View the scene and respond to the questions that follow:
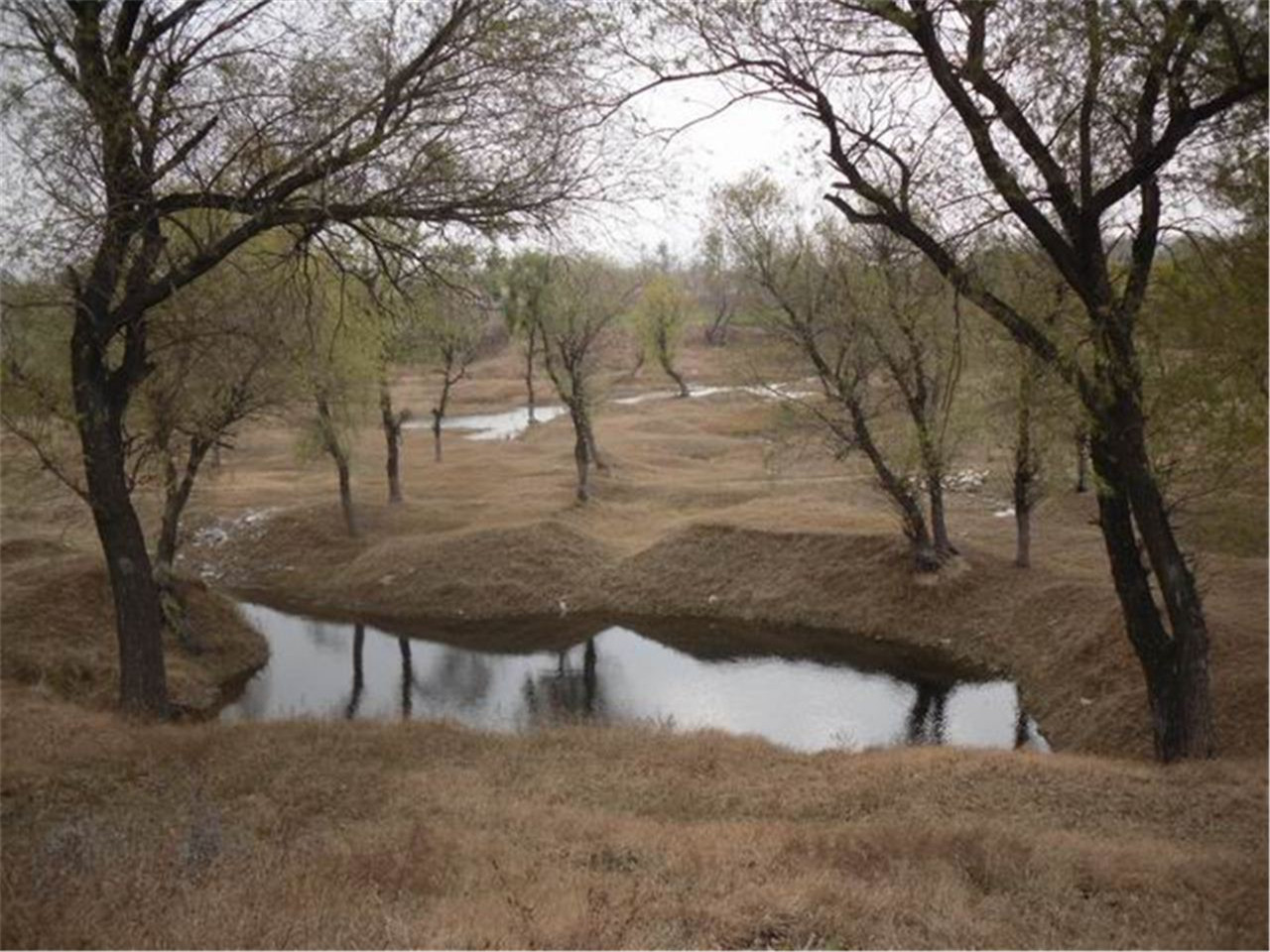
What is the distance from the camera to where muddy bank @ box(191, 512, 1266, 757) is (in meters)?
21.3

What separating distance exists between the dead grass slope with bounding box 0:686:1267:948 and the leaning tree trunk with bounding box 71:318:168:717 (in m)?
1.09

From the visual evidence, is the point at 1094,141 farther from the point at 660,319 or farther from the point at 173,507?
the point at 660,319

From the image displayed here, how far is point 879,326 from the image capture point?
26.0 meters

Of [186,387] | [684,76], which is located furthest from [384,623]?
[684,76]

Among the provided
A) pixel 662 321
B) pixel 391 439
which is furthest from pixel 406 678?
pixel 662 321

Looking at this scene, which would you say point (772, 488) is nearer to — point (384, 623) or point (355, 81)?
point (384, 623)

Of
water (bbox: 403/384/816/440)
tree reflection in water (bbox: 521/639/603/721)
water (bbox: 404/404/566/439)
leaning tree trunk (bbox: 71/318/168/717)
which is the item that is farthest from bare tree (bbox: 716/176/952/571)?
water (bbox: 404/404/566/439)

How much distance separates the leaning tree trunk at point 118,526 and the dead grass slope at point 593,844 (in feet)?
3.56

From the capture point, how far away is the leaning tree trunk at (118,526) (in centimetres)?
1245

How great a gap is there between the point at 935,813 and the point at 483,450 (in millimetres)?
43412

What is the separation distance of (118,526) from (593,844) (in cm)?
840

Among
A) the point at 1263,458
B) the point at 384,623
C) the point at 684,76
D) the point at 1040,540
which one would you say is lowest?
the point at 384,623

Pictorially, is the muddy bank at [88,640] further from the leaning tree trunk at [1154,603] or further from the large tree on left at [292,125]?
the leaning tree trunk at [1154,603]

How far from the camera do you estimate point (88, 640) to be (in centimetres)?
2216
